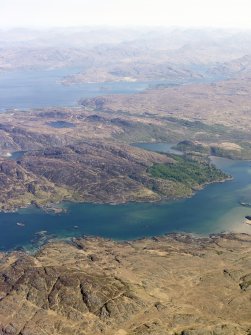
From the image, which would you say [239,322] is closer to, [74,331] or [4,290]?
[74,331]

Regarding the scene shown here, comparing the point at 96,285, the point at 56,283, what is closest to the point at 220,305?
the point at 96,285

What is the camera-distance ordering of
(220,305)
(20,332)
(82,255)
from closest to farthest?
(20,332) < (220,305) < (82,255)

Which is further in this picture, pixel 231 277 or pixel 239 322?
pixel 231 277

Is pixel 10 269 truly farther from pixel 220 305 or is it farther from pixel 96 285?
pixel 220 305

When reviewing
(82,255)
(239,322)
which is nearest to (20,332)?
(82,255)

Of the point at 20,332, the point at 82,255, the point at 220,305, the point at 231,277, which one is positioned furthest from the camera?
the point at 82,255

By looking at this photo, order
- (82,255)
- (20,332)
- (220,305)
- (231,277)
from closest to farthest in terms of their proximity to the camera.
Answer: (20,332) < (220,305) < (231,277) < (82,255)
